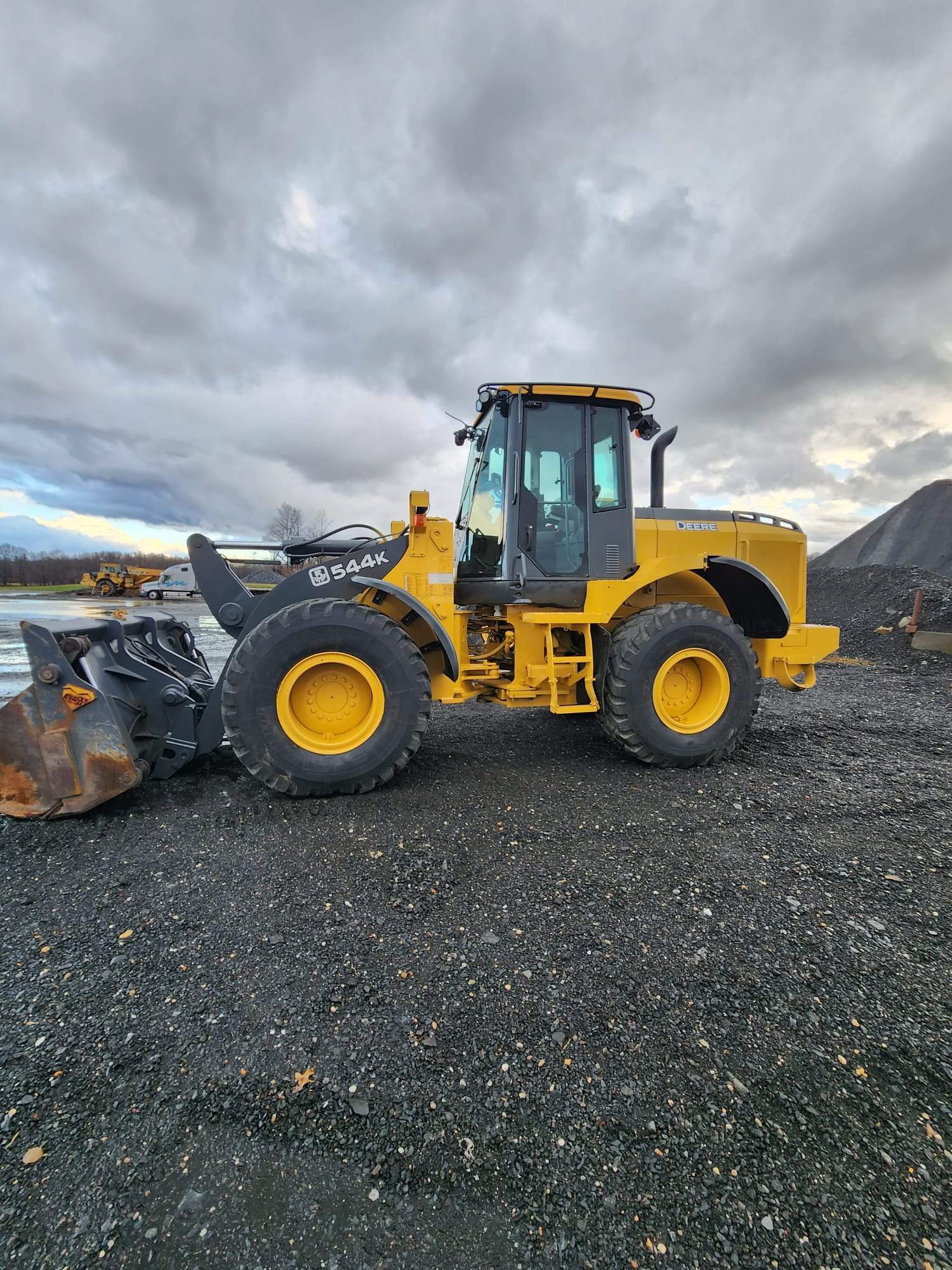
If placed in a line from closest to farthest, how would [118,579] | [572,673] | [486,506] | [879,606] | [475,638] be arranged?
[572,673] → [486,506] → [475,638] → [879,606] → [118,579]

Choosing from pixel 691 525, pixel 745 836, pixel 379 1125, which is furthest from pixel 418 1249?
pixel 691 525

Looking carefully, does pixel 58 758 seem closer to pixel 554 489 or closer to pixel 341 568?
pixel 341 568

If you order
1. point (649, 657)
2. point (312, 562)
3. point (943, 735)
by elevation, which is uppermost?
point (312, 562)

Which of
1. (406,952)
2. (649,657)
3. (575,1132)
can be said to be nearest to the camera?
(575,1132)

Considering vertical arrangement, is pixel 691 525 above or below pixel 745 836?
above

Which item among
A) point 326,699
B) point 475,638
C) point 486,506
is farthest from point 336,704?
point 486,506

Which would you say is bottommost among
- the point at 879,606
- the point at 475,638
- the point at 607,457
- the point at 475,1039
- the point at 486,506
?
the point at 475,1039

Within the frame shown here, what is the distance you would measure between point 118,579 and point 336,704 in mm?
44250

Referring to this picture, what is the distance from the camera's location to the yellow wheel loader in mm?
3182

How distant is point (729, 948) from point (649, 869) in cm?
56

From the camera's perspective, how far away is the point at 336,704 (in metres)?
3.62

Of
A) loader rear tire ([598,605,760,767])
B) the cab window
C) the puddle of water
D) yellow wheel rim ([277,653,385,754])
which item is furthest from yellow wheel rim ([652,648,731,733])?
the puddle of water

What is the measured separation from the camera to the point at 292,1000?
1.88 m

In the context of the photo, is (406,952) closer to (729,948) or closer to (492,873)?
(492,873)
